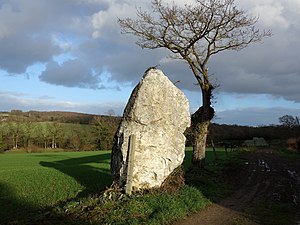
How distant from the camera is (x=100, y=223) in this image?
35.0 ft

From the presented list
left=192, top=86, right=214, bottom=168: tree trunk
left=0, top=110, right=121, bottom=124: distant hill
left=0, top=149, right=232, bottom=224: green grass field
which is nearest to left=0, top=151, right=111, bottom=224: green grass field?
left=0, top=149, right=232, bottom=224: green grass field

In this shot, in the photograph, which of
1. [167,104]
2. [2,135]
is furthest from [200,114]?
[2,135]

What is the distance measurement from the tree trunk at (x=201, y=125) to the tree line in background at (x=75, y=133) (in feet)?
156

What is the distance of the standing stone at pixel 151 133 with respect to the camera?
1440 cm

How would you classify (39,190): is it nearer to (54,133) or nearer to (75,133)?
(54,133)

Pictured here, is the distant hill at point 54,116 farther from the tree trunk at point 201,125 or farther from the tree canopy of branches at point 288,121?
the tree trunk at point 201,125

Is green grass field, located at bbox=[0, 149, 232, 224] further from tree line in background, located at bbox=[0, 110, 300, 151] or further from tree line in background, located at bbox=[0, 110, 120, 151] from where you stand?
tree line in background, located at bbox=[0, 110, 300, 151]

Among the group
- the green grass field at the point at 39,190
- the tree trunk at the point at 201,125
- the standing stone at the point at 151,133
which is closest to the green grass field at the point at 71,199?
the green grass field at the point at 39,190

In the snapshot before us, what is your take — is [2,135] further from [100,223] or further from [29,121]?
[100,223]

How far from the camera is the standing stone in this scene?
14.4 metres

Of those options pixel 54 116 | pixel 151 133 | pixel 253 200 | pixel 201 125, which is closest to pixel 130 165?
pixel 151 133

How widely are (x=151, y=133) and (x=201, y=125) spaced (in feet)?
31.7

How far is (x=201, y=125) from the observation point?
23.9 m

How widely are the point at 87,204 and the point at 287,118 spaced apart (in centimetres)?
6634
